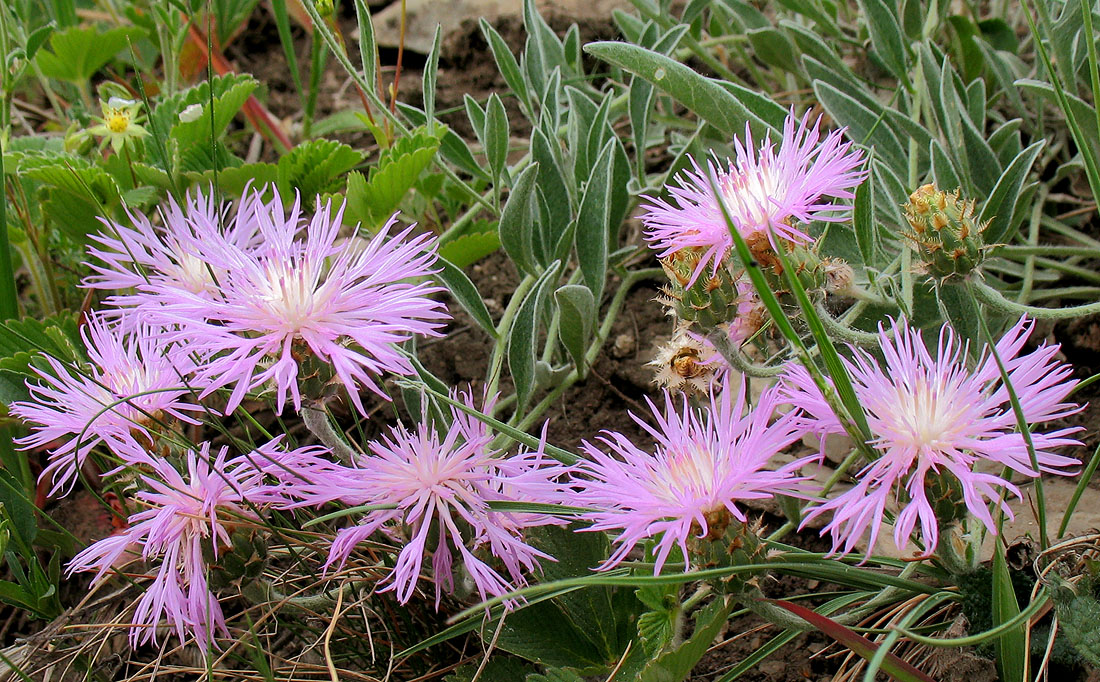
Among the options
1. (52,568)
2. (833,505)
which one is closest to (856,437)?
(833,505)

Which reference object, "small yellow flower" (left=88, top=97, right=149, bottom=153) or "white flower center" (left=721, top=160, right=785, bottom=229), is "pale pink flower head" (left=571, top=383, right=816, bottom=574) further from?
"small yellow flower" (left=88, top=97, right=149, bottom=153)

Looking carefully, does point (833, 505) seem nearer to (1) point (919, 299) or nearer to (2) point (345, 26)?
(1) point (919, 299)

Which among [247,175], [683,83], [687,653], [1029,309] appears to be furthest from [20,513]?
[1029,309]

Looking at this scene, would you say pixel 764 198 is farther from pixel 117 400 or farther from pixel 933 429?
pixel 117 400

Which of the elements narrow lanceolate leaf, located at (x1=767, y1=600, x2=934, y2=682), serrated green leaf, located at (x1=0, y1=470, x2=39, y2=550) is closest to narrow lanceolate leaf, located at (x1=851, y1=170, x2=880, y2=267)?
narrow lanceolate leaf, located at (x1=767, y1=600, x2=934, y2=682)

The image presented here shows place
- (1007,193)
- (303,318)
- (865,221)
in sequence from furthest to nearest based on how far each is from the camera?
(1007,193) → (865,221) → (303,318)
